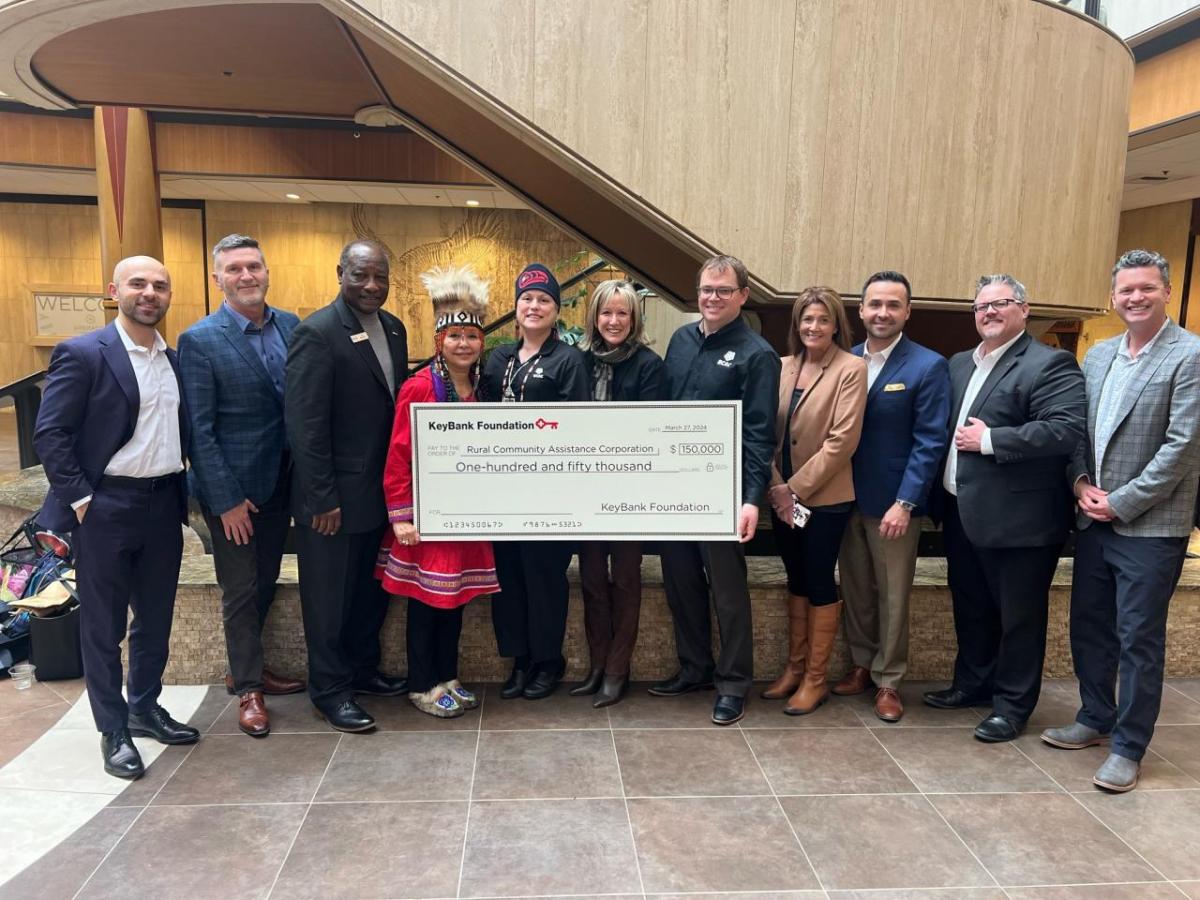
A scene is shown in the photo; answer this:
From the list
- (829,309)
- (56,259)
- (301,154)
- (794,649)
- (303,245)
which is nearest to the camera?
(829,309)

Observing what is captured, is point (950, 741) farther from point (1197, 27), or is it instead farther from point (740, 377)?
point (1197, 27)

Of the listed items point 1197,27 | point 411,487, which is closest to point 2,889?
point 411,487

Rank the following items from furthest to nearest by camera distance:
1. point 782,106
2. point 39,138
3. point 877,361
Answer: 1. point 39,138
2. point 782,106
3. point 877,361

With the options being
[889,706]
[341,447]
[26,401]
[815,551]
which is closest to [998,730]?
[889,706]

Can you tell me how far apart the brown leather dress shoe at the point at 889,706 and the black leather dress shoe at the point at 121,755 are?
2.61 meters

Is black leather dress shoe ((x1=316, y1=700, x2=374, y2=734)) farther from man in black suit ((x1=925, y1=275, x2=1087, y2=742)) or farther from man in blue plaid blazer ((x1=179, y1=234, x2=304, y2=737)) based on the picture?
man in black suit ((x1=925, y1=275, x2=1087, y2=742))

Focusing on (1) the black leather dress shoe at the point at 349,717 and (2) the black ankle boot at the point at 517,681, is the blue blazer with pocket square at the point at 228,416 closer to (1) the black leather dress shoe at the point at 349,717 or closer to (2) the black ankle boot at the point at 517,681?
(1) the black leather dress shoe at the point at 349,717

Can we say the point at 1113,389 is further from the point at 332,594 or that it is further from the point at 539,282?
the point at 332,594

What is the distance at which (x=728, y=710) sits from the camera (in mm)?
3057

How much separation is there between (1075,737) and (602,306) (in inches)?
90.3

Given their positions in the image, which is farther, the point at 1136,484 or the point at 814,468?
the point at 814,468

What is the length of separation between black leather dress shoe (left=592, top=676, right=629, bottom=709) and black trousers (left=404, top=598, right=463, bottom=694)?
579mm

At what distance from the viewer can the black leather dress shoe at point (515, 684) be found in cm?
324

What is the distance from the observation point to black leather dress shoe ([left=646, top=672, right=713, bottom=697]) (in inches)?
129
